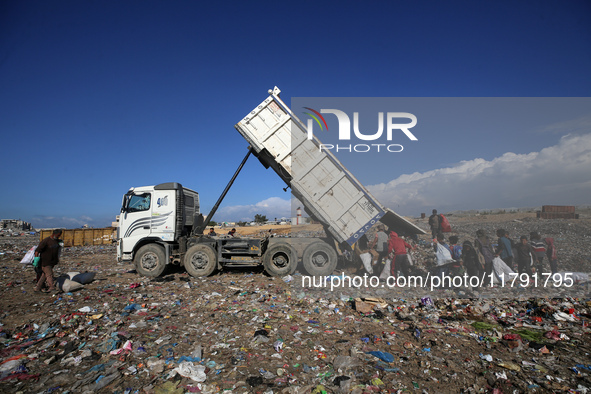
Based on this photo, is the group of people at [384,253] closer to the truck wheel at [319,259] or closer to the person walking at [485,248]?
the truck wheel at [319,259]

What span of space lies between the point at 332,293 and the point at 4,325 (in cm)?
553

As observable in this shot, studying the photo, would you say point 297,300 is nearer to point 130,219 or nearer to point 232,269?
point 232,269

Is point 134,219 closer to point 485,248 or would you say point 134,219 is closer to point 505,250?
point 485,248

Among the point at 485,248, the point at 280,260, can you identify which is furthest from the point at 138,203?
the point at 485,248

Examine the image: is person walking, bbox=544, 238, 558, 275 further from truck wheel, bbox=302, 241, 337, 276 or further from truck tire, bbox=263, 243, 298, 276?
truck tire, bbox=263, 243, 298, 276

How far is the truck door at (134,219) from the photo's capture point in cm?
738

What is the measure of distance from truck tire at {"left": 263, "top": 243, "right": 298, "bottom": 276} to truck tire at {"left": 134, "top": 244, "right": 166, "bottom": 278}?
2726mm

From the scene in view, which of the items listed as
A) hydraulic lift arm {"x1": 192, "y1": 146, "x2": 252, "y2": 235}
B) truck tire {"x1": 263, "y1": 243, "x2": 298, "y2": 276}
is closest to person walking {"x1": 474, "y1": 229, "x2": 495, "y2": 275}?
truck tire {"x1": 263, "y1": 243, "x2": 298, "y2": 276}

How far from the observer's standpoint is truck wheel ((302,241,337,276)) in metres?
7.22

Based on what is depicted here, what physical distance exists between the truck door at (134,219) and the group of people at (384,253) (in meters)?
5.62

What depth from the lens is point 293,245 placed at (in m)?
7.63

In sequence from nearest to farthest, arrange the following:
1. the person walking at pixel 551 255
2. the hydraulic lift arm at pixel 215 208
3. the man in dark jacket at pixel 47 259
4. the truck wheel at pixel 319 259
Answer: the man in dark jacket at pixel 47 259 < the person walking at pixel 551 255 < the truck wheel at pixel 319 259 < the hydraulic lift arm at pixel 215 208

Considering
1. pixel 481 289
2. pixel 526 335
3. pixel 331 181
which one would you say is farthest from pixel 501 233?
pixel 331 181

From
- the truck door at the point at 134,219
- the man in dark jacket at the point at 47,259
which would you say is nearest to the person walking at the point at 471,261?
the truck door at the point at 134,219
